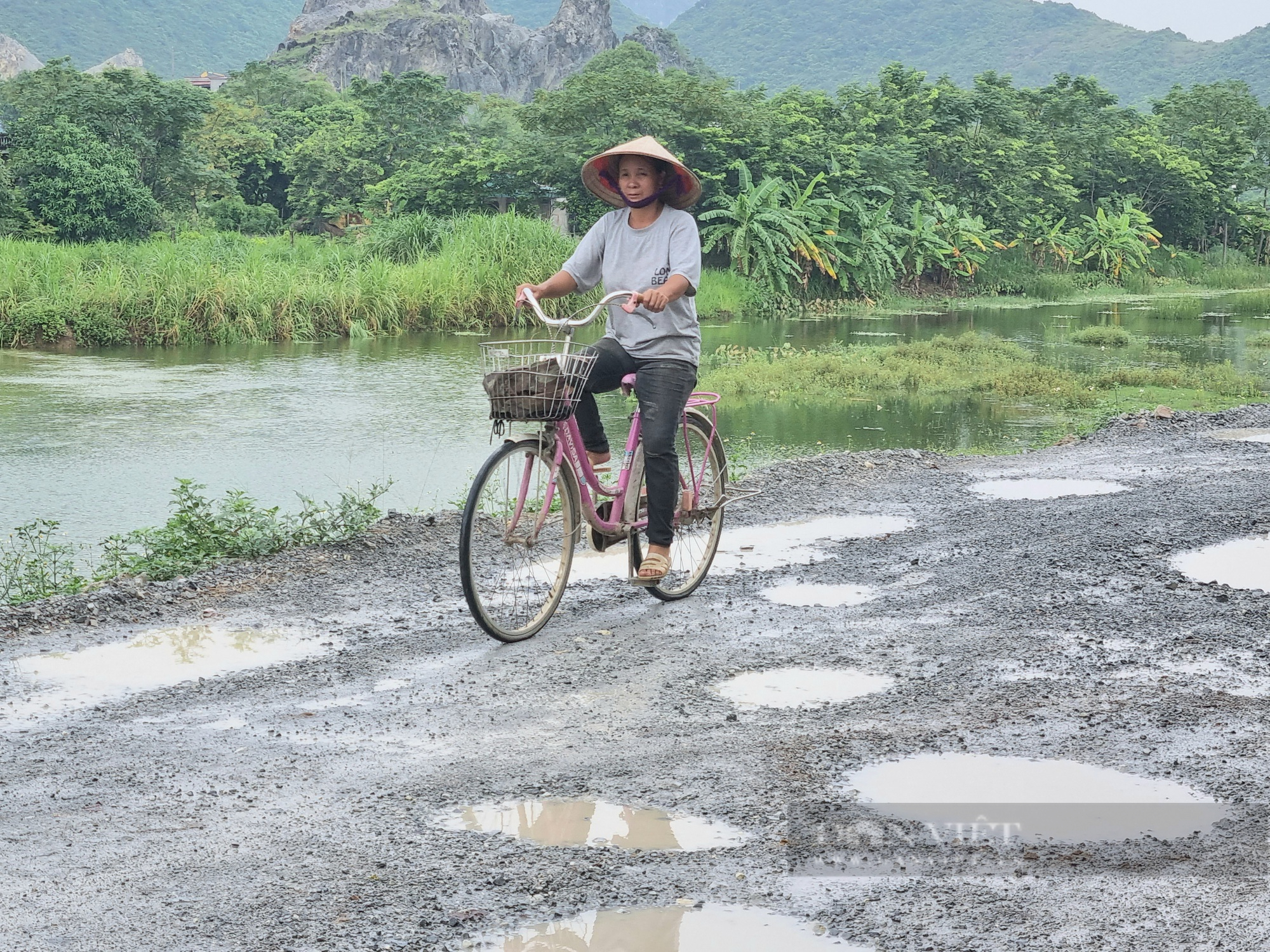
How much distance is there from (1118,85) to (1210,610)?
120 meters

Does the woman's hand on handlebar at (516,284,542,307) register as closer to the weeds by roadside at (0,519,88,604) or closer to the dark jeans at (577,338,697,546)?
the dark jeans at (577,338,697,546)

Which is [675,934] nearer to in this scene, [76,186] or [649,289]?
[649,289]

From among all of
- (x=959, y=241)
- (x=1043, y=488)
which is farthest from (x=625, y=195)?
(x=959, y=241)

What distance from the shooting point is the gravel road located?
9.17 ft

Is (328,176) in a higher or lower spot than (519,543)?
higher

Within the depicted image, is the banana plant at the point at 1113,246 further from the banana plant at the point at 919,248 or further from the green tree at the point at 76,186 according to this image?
the green tree at the point at 76,186

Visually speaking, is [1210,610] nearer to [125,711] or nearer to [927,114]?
[125,711]

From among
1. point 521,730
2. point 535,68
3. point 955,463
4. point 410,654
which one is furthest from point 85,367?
point 535,68

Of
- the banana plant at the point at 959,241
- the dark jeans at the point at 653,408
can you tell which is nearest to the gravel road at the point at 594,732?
the dark jeans at the point at 653,408

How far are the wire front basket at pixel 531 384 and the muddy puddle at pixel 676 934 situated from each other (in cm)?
229

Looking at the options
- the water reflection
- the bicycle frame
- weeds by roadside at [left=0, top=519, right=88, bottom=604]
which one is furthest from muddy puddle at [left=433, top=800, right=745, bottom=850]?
weeds by roadside at [left=0, top=519, right=88, bottom=604]

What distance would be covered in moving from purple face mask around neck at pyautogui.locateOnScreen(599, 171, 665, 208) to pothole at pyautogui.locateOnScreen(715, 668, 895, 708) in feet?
5.84

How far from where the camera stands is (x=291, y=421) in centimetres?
1211

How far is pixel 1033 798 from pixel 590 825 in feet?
3.45
